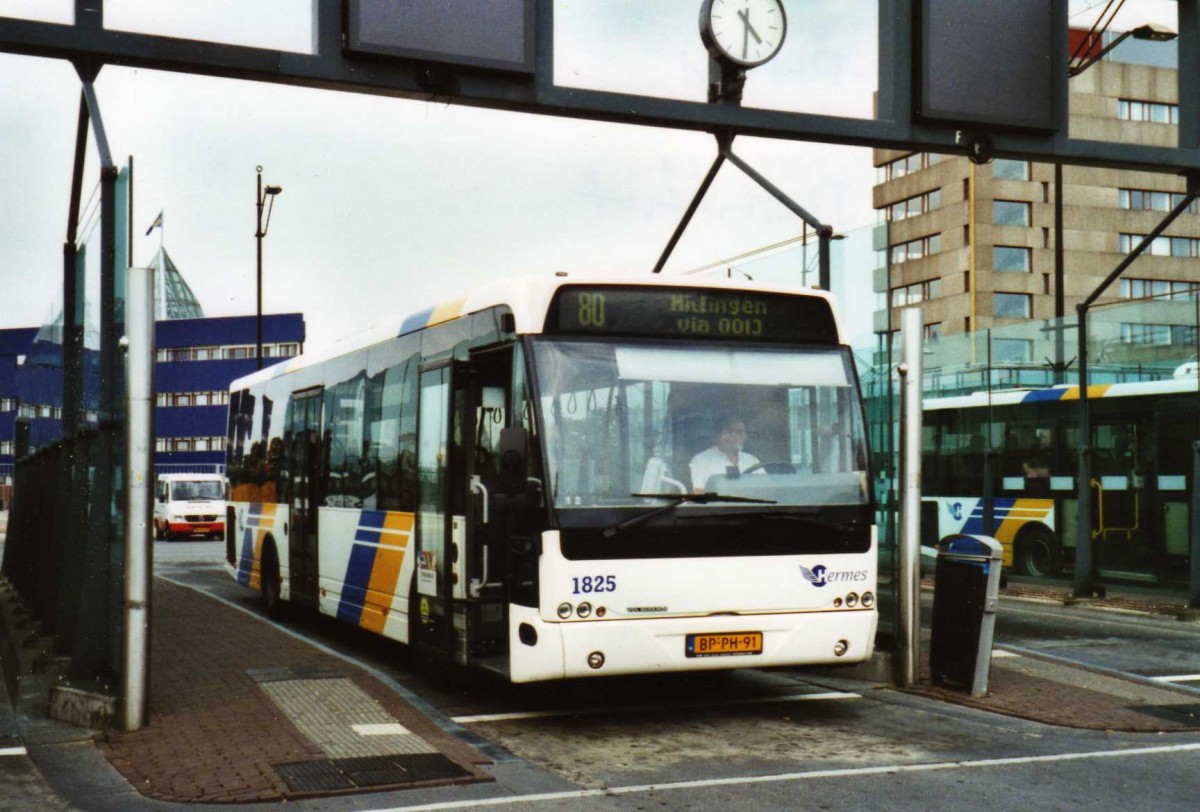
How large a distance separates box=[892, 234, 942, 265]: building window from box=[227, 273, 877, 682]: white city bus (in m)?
84.6

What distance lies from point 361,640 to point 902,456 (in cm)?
624

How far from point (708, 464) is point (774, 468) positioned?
1.59 feet

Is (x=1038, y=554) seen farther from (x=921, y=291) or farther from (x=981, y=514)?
(x=921, y=291)

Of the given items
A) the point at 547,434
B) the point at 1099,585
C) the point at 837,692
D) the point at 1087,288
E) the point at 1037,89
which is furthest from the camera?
the point at 1087,288

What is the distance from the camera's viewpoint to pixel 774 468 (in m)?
9.62

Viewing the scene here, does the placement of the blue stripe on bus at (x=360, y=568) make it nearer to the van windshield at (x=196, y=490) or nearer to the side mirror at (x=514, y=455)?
the side mirror at (x=514, y=455)

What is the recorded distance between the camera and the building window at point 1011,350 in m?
23.1

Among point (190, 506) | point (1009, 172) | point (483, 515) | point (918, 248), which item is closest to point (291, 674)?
point (483, 515)

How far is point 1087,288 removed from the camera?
285 feet

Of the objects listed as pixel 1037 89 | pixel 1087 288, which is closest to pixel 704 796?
pixel 1037 89

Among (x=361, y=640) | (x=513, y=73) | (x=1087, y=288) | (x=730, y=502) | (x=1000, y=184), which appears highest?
(x=1000, y=184)

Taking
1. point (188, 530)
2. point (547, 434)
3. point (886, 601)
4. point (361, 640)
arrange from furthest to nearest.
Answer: point (188, 530)
point (361, 640)
point (886, 601)
point (547, 434)

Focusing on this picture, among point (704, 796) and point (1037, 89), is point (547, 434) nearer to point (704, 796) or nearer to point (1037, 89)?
point (704, 796)

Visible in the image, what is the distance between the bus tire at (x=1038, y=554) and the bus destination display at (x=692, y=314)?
13496mm
